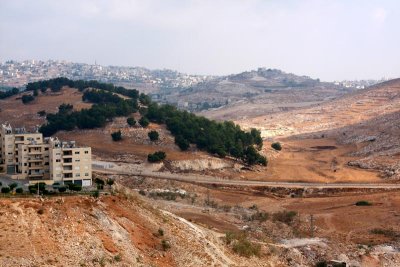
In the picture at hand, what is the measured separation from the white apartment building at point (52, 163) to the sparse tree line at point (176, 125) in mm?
26667

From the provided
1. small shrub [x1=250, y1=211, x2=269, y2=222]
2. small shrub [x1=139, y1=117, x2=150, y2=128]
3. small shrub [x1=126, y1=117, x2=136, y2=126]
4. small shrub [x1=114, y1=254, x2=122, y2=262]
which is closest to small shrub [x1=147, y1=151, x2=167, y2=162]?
small shrub [x1=139, y1=117, x2=150, y2=128]

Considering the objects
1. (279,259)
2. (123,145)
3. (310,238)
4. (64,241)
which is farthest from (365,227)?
(123,145)

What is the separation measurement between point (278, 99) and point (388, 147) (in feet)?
337

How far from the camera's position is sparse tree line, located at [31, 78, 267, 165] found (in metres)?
75.0

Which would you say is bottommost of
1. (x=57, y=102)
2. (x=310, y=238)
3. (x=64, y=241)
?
(x=310, y=238)

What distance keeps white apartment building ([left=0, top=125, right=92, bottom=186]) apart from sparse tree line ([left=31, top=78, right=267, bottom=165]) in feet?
87.5

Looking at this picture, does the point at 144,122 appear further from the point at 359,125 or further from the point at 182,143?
the point at 359,125

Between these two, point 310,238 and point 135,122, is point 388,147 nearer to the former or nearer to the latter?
point 135,122

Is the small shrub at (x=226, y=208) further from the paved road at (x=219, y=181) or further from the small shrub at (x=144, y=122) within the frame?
the small shrub at (x=144, y=122)

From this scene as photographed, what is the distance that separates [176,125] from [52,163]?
129 feet

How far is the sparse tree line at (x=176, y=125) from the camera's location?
7500cm

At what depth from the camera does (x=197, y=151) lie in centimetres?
7469

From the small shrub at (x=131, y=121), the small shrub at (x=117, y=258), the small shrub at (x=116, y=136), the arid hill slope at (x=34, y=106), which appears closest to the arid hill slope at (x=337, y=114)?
the small shrub at (x=131, y=121)

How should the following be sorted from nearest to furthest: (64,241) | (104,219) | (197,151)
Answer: (64,241), (104,219), (197,151)
